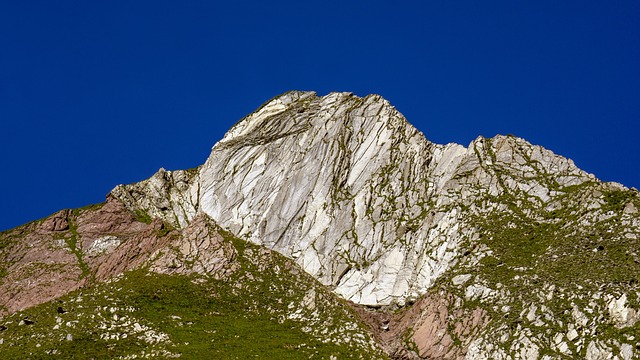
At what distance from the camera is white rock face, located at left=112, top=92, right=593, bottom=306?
88438 millimetres

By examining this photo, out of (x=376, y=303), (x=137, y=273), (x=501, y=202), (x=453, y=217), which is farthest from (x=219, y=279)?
(x=501, y=202)

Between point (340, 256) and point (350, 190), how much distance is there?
10.6 m

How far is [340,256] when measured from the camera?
9219 cm

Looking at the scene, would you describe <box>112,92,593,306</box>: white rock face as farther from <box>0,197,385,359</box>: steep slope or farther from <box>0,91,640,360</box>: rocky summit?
<box>0,197,385,359</box>: steep slope

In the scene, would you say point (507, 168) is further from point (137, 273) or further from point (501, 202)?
point (137, 273)

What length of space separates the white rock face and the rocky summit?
0.23m

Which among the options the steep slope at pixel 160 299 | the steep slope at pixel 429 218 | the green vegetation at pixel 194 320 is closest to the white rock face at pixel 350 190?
the steep slope at pixel 429 218

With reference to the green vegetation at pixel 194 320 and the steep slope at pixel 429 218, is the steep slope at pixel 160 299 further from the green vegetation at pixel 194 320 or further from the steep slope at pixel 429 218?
the steep slope at pixel 429 218

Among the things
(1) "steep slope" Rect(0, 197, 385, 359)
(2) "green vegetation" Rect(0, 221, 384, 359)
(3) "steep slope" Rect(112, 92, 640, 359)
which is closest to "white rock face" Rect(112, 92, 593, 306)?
(3) "steep slope" Rect(112, 92, 640, 359)

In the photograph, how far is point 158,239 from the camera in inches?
3880

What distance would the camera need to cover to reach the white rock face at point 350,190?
88438 mm

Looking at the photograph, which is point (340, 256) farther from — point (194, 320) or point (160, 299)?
point (160, 299)

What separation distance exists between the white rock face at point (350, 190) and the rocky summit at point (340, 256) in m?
0.23

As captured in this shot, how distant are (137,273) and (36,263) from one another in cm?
2135
